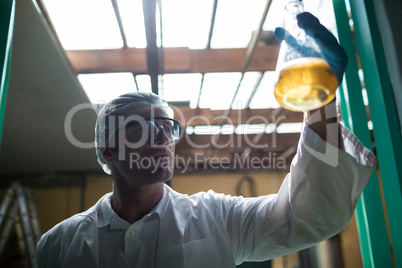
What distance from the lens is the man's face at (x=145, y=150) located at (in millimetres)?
1581

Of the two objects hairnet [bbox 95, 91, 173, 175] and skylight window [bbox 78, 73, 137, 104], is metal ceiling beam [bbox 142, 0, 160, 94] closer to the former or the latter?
skylight window [bbox 78, 73, 137, 104]

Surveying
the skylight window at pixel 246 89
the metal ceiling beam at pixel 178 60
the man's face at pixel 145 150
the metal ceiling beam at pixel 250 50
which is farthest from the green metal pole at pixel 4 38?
the skylight window at pixel 246 89

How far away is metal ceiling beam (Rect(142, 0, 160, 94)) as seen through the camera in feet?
7.78

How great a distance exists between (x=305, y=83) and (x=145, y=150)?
101 cm

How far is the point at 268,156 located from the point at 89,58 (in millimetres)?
5277

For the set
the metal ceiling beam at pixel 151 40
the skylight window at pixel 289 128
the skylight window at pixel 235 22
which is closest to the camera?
the metal ceiling beam at pixel 151 40

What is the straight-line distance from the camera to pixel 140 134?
5.69 feet

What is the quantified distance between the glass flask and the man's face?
0.83 meters

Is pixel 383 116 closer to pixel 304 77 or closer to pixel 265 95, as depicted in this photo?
pixel 304 77

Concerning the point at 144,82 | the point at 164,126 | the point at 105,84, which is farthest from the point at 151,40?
the point at 105,84

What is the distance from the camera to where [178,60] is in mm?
3453

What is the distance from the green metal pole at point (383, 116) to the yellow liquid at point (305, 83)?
13.1 inches

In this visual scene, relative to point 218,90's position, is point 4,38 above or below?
below

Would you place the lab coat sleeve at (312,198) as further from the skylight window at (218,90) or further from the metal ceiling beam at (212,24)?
the skylight window at (218,90)
